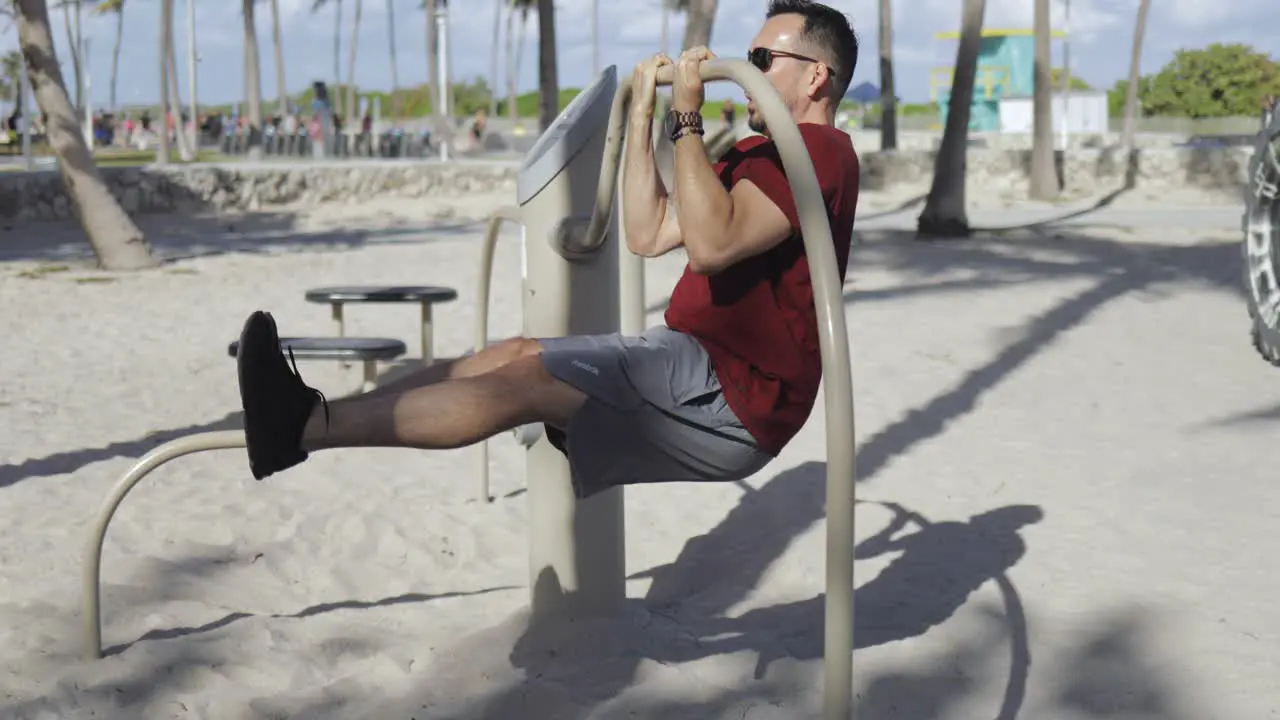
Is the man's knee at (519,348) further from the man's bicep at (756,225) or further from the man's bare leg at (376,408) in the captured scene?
the man's bicep at (756,225)

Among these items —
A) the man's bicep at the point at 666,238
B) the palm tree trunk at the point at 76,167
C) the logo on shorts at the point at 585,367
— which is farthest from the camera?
the palm tree trunk at the point at 76,167

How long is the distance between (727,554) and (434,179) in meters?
20.1

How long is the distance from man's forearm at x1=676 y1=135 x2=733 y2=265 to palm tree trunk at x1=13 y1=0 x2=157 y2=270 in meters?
11.4

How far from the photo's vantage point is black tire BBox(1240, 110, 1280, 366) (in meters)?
7.63

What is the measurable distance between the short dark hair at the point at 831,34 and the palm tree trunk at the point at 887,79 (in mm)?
23628

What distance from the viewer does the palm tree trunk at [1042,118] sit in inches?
773

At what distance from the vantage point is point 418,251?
14.2 m

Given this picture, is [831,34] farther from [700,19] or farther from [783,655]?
[700,19]

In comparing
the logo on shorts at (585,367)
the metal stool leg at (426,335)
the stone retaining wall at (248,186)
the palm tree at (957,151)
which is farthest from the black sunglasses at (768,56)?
the stone retaining wall at (248,186)

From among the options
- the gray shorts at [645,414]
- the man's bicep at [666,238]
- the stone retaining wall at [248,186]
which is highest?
the man's bicep at [666,238]

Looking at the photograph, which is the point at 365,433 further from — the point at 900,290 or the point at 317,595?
the point at 900,290

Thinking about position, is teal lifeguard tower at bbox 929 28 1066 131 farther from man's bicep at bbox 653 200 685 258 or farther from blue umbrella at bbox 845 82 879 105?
man's bicep at bbox 653 200 685 258

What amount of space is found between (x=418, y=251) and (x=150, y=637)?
10.6 metres

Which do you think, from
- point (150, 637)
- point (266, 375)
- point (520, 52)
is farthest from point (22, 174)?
point (520, 52)
